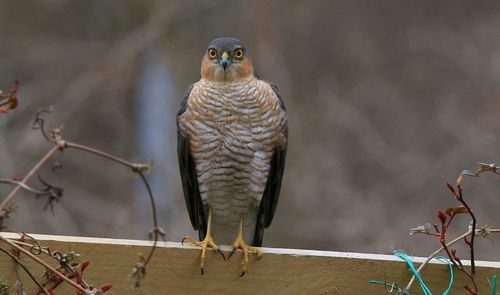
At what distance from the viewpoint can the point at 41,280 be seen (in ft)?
9.20

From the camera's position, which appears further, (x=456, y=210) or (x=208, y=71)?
(x=208, y=71)

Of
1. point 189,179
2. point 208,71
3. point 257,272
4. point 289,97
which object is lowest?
point 257,272

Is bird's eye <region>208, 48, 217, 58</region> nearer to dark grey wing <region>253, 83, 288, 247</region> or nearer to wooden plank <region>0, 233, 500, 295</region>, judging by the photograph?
dark grey wing <region>253, 83, 288, 247</region>

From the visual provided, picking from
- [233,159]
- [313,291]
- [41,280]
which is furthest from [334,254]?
[233,159]

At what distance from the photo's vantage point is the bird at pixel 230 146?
158 inches

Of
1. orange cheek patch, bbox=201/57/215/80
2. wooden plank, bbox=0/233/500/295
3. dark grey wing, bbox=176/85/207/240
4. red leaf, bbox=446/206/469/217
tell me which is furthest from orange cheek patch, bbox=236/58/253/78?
red leaf, bbox=446/206/469/217

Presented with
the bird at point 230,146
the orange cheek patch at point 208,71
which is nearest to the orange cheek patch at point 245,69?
the bird at point 230,146

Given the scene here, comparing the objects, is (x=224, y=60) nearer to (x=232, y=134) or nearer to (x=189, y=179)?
(x=232, y=134)

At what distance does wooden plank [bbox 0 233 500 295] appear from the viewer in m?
2.89

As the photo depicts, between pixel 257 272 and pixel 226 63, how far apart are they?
1518mm

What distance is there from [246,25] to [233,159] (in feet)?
19.7

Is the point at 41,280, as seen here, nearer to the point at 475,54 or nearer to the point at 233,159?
the point at 233,159

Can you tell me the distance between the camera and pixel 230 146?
4012mm

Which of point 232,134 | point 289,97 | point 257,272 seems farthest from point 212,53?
point 289,97
